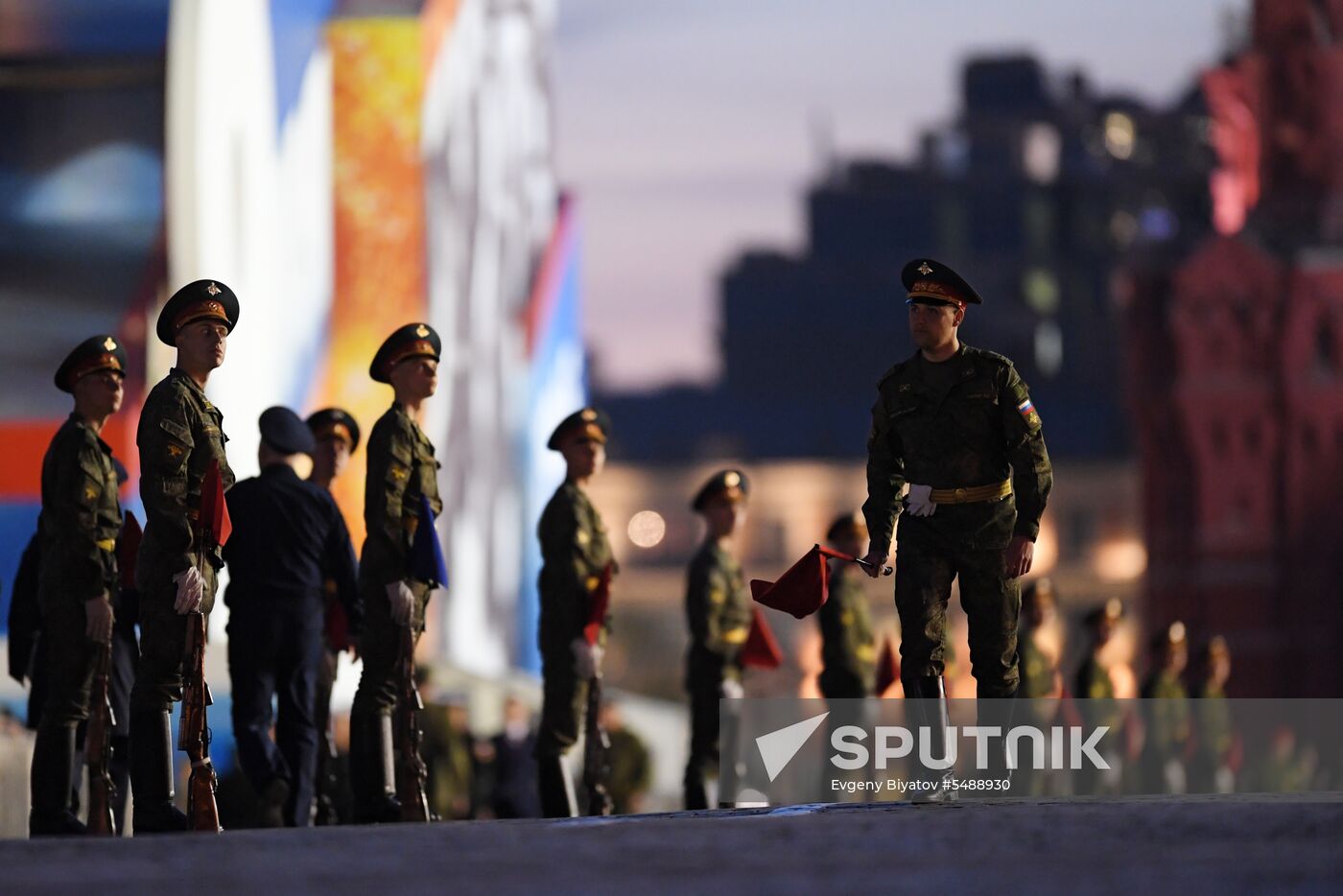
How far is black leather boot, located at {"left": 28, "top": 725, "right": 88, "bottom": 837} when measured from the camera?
29.9 ft

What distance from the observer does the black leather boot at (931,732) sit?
8.49 metres

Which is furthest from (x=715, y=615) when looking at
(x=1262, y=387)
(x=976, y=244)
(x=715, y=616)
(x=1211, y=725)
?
(x=976, y=244)

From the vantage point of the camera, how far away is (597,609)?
1100cm

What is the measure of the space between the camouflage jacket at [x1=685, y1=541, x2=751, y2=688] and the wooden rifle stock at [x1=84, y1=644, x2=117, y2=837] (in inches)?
140

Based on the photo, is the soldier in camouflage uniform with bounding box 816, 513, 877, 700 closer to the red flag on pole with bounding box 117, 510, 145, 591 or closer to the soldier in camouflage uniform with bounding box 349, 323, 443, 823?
the soldier in camouflage uniform with bounding box 349, 323, 443, 823

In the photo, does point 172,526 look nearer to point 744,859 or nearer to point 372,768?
point 372,768

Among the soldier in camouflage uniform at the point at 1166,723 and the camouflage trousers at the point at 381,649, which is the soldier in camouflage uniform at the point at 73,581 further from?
the soldier in camouflage uniform at the point at 1166,723

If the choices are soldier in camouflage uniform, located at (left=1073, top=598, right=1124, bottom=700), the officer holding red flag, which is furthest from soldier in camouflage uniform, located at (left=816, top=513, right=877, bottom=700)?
the officer holding red flag

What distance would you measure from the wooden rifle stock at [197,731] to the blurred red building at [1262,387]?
3652 cm

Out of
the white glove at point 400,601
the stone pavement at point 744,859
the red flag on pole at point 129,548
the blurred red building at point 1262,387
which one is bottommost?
the stone pavement at point 744,859

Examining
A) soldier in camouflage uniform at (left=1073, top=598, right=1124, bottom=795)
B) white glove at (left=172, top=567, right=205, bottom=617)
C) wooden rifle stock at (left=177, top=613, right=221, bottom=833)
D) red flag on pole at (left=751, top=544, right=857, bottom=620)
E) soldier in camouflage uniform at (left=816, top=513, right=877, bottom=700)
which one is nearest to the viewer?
wooden rifle stock at (left=177, top=613, right=221, bottom=833)

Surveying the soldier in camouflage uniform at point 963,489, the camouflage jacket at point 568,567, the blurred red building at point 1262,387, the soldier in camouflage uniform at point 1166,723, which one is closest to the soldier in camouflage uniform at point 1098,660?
the soldier in camouflage uniform at point 1166,723

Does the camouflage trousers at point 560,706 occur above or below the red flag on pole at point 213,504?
below

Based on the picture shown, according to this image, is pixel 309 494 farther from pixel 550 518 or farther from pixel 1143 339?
pixel 1143 339
